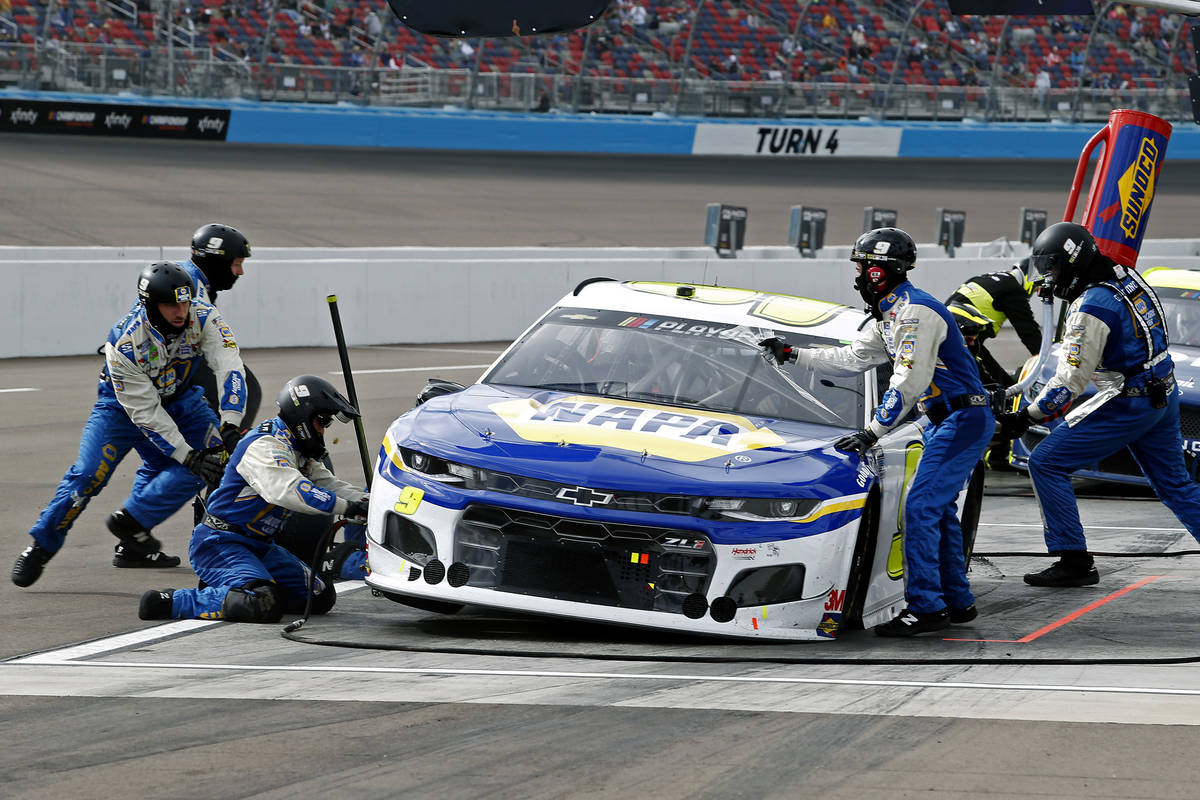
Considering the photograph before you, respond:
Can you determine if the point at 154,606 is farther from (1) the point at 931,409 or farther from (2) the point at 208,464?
(1) the point at 931,409

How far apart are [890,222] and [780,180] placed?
14.4 metres

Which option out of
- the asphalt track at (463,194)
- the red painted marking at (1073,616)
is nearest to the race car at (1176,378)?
the red painted marking at (1073,616)

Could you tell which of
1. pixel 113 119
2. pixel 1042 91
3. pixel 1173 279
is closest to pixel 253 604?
pixel 1173 279

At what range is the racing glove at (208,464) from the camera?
7.84m

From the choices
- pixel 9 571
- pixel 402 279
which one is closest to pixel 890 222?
pixel 402 279

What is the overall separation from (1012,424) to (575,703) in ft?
11.8

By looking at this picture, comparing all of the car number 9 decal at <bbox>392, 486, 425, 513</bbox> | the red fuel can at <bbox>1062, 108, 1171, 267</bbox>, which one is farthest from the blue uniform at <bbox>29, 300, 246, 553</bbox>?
the red fuel can at <bbox>1062, 108, 1171, 267</bbox>

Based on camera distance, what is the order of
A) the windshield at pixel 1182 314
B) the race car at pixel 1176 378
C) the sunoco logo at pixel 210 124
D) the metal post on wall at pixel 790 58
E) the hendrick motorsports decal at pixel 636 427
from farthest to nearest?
the metal post on wall at pixel 790 58
the sunoco logo at pixel 210 124
the windshield at pixel 1182 314
the race car at pixel 1176 378
the hendrick motorsports decal at pixel 636 427

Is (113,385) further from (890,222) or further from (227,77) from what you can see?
(227,77)

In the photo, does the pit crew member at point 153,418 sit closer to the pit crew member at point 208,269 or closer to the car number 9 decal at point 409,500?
the pit crew member at point 208,269

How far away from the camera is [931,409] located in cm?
766

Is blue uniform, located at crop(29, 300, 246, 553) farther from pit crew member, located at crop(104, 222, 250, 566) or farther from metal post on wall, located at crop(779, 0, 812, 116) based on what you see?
metal post on wall, located at crop(779, 0, 812, 116)

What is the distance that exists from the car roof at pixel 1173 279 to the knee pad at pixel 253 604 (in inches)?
327

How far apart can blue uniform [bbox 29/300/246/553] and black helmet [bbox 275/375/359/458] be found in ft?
3.47
